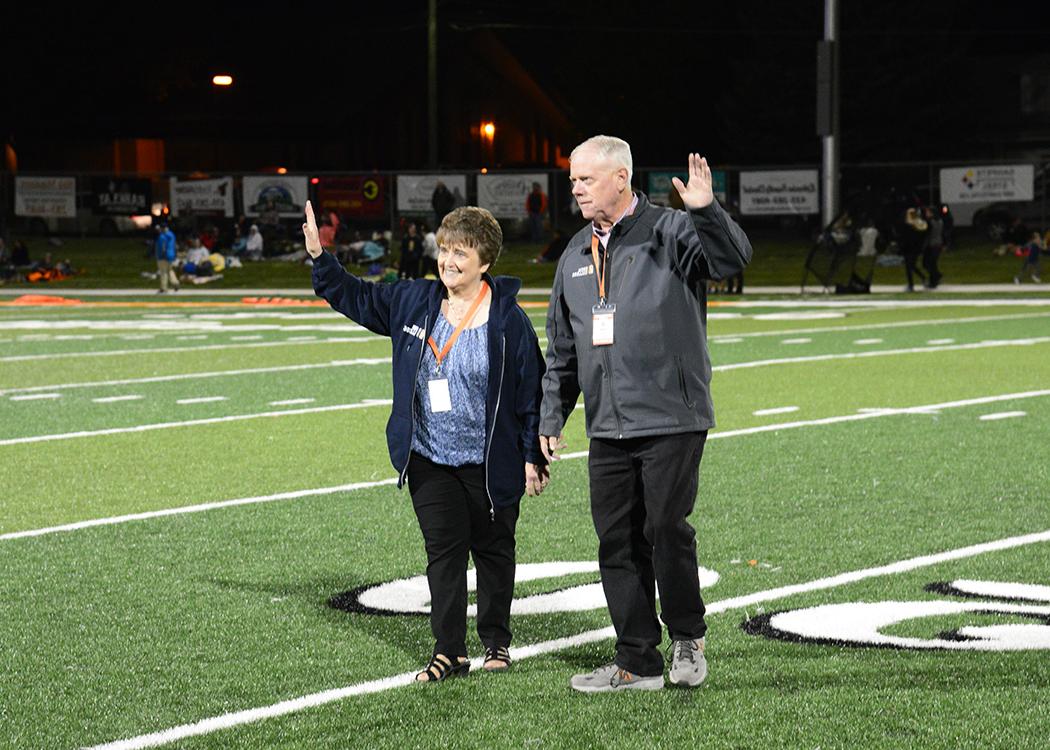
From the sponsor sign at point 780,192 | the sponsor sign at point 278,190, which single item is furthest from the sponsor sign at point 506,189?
the sponsor sign at point 780,192

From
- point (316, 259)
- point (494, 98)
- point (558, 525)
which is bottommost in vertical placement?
point (558, 525)

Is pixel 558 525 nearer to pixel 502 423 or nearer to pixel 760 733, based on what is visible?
pixel 502 423

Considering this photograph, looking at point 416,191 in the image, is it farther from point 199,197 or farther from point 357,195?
point 199,197

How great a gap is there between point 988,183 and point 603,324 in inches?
1283

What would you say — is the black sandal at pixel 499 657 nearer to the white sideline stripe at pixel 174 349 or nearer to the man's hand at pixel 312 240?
the man's hand at pixel 312 240

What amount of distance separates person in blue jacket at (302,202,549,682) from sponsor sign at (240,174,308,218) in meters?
35.3

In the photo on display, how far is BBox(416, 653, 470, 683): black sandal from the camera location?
5902mm

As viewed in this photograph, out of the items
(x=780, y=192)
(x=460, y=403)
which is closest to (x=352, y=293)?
(x=460, y=403)

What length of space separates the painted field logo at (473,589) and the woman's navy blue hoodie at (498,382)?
855 mm

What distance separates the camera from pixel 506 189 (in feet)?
131

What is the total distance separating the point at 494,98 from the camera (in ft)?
212

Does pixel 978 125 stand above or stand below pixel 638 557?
above

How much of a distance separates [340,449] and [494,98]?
53702 millimetres

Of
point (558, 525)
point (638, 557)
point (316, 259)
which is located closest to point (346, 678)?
point (638, 557)
